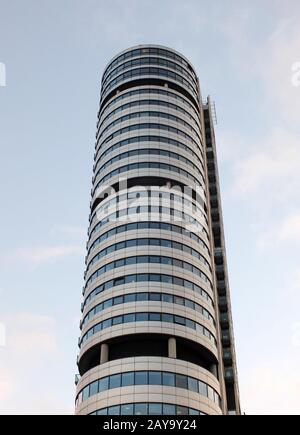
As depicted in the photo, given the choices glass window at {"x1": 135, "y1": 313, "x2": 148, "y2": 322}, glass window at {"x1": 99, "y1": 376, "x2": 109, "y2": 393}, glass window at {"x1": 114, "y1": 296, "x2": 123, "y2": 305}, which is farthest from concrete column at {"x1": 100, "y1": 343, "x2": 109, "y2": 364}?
glass window at {"x1": 114, "y1": 296, "x2": 123, "y2": 305}

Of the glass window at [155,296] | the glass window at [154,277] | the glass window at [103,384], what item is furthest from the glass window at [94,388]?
the glass window at [154,277]

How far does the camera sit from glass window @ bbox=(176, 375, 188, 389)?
59.5m

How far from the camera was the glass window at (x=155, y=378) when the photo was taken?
58.9m

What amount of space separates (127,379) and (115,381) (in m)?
1.47

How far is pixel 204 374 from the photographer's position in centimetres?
6306

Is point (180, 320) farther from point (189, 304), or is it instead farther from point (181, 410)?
point (181, 410)

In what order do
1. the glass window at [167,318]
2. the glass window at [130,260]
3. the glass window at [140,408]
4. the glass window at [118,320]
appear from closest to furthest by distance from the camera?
1. the glass window at [140,408]
2. the glass window at [167,318]
3. the glass window at [118,320]
4. the glass window at [130,260]

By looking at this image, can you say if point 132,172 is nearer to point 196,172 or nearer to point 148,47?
point 196,172

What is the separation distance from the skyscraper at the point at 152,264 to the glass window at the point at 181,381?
127 millimetres

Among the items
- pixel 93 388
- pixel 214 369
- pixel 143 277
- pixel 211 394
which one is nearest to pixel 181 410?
pixel 211 394

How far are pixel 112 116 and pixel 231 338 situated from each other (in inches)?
1672

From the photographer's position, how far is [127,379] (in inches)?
2343

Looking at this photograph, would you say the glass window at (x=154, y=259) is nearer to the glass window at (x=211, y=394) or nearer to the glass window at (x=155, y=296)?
the glass window at (x=155, y=296)
